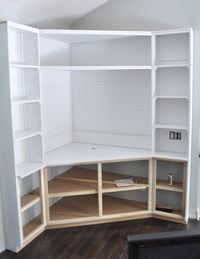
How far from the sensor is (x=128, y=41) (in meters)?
3.41

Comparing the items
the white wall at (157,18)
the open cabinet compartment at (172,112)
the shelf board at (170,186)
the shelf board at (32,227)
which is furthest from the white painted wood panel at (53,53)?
the shelf board at (170,186)

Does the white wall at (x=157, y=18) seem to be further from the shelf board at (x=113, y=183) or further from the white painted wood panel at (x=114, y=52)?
the shelf board at (x=113, y=183)

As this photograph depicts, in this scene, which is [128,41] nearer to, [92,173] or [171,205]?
[92,173]

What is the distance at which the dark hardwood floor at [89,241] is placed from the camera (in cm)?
265

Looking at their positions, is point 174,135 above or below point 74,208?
above

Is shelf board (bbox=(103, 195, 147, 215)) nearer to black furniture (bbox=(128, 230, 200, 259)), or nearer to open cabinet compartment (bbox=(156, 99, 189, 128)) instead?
open cabinet compartment (bbox=(156, 99, 189, 128))

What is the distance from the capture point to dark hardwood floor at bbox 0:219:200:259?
2.65 meters

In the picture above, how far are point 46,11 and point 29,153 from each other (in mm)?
1597

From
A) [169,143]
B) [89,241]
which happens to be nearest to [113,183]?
[89,241]

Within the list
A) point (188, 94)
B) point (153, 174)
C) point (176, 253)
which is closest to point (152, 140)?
point (153, 174)

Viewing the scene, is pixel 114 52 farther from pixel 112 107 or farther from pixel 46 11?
pixel 46 11

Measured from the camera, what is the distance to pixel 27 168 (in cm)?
282

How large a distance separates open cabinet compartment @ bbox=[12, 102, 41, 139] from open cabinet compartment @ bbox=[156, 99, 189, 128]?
1462mm

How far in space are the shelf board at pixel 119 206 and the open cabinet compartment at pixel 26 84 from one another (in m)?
1.65
